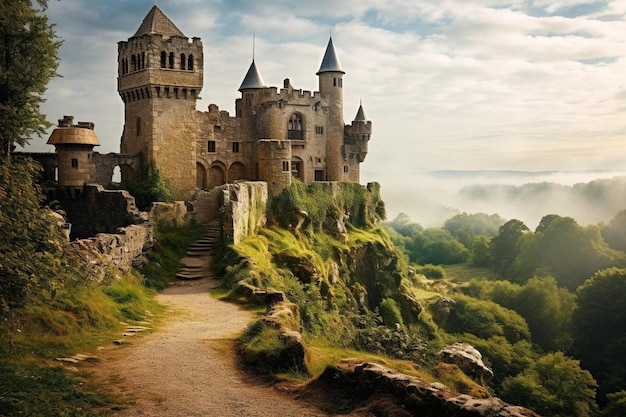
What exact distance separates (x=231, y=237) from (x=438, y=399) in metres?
17.9

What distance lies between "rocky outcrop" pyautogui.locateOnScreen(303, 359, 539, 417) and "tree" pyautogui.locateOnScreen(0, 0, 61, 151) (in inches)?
637

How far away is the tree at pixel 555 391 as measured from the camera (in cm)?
3691

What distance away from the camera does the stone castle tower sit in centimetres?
4084

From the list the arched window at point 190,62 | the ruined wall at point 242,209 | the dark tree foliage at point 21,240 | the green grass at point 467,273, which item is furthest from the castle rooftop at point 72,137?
the green grass at point 467,273

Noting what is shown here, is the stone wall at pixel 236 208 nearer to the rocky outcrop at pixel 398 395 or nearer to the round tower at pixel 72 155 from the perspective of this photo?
the round tower at pixel 72 155

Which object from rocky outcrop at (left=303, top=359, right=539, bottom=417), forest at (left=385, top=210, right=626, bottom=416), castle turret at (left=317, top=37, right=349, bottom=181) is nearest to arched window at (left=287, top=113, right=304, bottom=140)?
castle turret at (left=317, top=37, right=349, bottom=181)

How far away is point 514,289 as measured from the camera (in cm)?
6419

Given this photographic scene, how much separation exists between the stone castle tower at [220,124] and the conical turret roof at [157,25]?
70mm

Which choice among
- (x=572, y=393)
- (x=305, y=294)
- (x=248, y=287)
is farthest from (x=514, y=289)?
(x=248, y=287)

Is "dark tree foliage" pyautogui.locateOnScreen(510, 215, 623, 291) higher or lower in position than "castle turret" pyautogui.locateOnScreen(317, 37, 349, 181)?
lower

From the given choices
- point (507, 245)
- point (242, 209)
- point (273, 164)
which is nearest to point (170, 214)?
point (242, 209)

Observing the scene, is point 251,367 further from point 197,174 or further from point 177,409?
point 197,174

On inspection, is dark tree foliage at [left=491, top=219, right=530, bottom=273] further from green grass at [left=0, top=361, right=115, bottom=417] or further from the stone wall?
green grass at [left=0, top=361, right=115, bottom=417]

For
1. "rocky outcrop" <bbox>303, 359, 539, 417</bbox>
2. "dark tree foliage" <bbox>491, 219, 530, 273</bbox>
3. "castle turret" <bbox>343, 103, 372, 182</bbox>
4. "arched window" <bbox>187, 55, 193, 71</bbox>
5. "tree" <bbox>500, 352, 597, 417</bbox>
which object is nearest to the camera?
"rocky outcrop" <bbox>303, 359, 539, 417</bbox>
